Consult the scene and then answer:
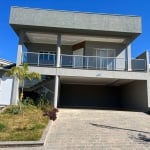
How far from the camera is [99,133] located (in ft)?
39.3

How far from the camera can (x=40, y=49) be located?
2388cm

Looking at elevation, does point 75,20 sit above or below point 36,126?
above

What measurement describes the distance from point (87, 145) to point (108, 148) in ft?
2.95

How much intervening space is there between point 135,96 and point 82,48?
6.46m

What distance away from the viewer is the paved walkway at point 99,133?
10305 mm

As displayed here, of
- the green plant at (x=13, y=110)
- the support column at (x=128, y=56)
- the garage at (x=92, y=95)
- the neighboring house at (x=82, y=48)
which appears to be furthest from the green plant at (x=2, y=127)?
the garage at (x=92, y=95)

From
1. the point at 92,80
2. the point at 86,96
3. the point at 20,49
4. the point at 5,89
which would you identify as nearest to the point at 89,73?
the point at 92,80

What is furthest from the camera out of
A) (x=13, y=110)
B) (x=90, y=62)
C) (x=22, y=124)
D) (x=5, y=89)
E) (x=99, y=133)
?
(x=90, y=62)

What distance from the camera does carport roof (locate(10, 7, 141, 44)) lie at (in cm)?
1911

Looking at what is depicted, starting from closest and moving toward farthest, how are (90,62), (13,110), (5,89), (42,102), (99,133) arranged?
(99,133), (13,110), (42,102), (5,89), (90,62)

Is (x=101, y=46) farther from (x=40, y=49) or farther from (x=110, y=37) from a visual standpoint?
(x=40, y=49)

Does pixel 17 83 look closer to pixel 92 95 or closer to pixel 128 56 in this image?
pixel 92 95

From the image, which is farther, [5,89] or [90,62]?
[90,62]

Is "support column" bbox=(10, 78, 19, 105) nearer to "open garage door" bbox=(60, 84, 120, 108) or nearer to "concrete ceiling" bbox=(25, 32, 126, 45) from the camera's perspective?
"concrete ceiling" bbox=(25, 32, 126, 45)
